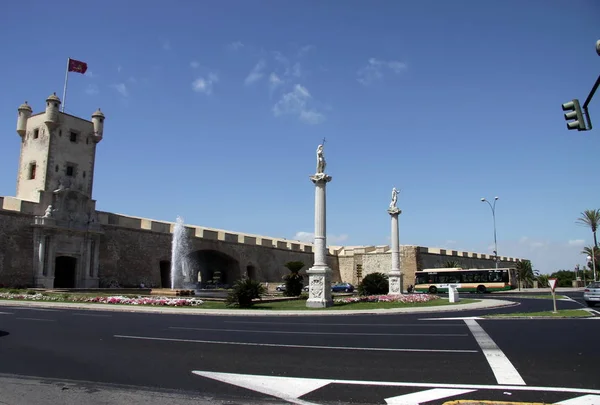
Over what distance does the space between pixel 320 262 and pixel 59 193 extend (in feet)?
82.7

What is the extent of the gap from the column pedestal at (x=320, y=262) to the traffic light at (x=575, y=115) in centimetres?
1260

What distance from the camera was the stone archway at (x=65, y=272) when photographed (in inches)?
1512

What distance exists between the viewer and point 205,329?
43.8ft

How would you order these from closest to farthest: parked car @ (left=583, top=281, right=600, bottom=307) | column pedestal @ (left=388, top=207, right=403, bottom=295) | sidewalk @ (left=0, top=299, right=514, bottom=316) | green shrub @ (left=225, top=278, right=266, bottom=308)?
sidewalk @ (left=0, top=299, right=514, bottom=316) → green shrub @ (left=225, top=278, right=266, bottom=308) → parked car @ (left=583, top=281, right=600, bottom=307) → column pedestal @ (left=388, top=207, right=403, bottom=295)

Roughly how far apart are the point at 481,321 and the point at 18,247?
1282 inches

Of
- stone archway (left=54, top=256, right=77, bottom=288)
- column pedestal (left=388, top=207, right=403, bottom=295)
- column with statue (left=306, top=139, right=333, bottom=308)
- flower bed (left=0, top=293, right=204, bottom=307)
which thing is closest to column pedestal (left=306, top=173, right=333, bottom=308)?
column with statue (left=306, top=139, right=333, bottom=308)

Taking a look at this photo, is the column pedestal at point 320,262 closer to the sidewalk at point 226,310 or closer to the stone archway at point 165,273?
the sidewalk at point 226,310

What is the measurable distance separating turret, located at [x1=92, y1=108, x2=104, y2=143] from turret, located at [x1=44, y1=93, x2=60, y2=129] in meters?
3.75

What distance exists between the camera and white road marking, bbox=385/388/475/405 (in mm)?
5609

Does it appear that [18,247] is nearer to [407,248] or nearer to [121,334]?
[121,334]

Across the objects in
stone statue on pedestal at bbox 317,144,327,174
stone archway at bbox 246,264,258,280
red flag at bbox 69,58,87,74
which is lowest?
stone archway at bbox 246,264,258,280

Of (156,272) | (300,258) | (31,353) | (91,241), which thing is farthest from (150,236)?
(31,353)

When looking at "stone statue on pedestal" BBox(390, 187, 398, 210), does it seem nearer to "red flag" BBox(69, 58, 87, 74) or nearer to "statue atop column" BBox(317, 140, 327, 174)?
"statue atop column" BBox(317, 140, 327, 174)

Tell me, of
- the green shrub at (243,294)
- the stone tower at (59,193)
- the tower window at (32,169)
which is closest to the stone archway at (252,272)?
the stone tower at (59,193)
